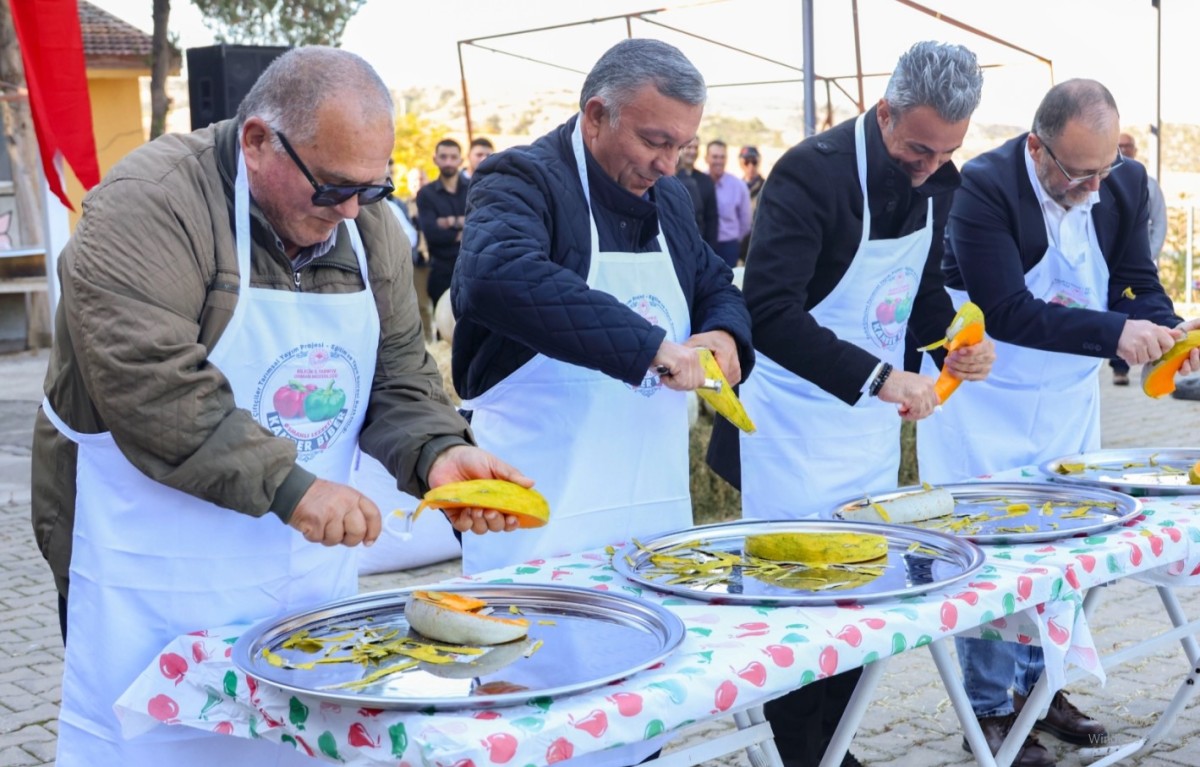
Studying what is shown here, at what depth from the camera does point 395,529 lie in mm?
5688

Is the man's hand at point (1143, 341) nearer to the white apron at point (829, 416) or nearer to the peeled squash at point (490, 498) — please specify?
the white apron at point (829, 416)

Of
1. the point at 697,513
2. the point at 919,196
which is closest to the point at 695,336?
the point at 919,196

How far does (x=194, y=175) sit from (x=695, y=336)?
3.73 feet

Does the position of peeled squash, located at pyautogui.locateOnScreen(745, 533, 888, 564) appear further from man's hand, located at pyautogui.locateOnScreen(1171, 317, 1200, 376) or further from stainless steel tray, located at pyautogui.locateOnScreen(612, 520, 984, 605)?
man's hand, located at pyautogui.locateOnScreen(1171, 317, 1200, 376)

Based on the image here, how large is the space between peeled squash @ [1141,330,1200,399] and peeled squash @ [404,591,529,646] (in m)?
2.00

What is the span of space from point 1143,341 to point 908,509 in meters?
1.02

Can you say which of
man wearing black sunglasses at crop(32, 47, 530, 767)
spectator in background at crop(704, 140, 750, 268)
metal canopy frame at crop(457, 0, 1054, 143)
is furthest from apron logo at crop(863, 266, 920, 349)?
spectator in background at crop(704, 140, 750, 268)

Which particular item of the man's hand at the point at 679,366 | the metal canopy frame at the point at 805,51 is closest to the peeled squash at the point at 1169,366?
the man's hand at the point at 679,366

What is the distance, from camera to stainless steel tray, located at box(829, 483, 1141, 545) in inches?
97.1

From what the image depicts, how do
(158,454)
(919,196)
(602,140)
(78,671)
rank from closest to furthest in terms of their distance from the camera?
(158,454)
(78,671)
(602,140)
(919,196)

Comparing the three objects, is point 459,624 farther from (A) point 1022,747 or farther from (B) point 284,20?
(B) point 284,20

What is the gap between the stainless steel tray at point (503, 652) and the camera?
1675 mm

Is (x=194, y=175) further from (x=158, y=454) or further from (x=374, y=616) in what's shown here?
(x=374, y=616)

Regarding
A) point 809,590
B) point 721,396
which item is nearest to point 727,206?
point 721,396
